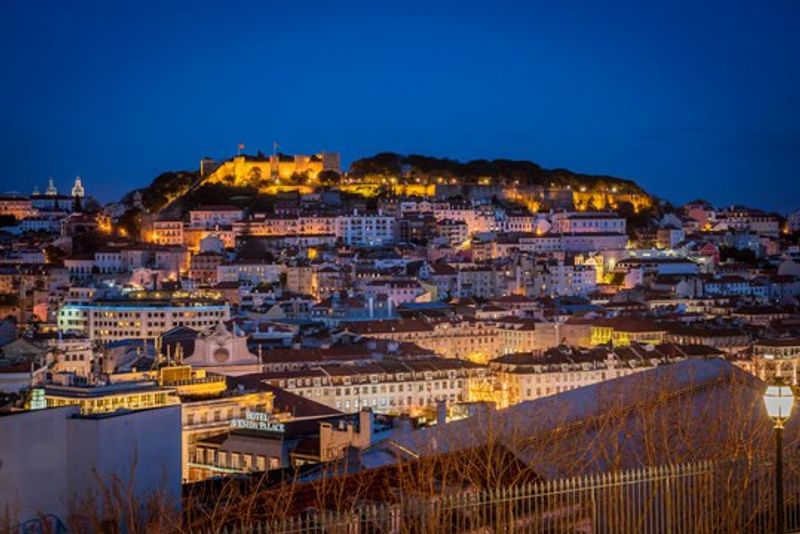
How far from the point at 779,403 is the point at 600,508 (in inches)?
61.1

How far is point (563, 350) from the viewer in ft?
149

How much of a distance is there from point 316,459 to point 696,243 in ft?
220

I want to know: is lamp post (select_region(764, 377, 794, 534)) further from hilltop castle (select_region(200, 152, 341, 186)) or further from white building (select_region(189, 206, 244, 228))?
hilltop castle (select_region(200, 152, 341, 186))

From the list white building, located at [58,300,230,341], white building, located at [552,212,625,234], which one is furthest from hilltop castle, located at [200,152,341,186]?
white building, located at [58,300,230,341]

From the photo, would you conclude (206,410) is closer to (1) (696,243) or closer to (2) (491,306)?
(2) (491,306)

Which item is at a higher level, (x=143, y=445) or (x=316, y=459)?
(x=143, y=445)

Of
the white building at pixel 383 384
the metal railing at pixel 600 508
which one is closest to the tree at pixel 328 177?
the white building at pixel 383 384

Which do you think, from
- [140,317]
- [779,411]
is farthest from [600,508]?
[140,317]

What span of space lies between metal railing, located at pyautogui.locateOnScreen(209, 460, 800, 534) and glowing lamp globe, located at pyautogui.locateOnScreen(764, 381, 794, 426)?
3.71 feet

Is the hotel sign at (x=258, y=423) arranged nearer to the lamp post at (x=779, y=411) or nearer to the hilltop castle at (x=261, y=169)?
the lamp post at (x=779, y=411)

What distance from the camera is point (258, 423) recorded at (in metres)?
23.6

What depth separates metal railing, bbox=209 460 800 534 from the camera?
875 centimetres

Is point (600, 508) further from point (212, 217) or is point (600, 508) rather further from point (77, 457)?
point (212, 217)

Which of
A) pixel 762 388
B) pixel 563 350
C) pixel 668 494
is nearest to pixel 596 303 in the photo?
pixel 563 350
